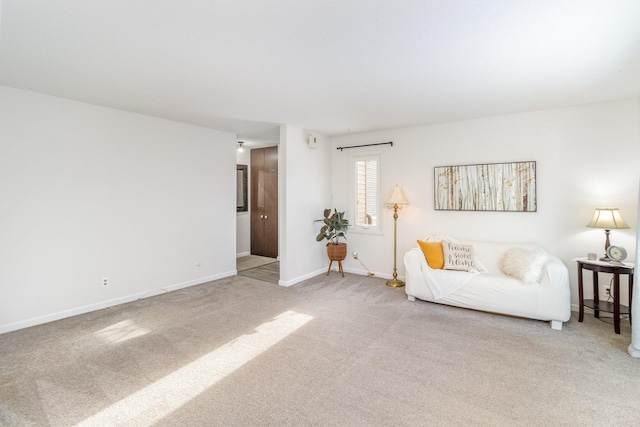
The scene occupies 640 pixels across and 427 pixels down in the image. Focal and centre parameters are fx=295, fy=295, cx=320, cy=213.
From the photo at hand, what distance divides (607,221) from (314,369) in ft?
11.2

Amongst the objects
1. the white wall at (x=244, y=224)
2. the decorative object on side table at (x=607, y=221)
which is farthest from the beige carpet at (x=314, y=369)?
the white wall at (x=244, y=224)

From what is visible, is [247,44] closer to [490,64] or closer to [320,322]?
[490,64]

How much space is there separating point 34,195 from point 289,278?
125 inches

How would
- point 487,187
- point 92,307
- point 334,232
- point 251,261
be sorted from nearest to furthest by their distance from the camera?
point 92,307 < point 487,187 < point 334,232 < point 251,261

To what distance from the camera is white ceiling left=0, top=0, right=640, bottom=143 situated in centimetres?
177

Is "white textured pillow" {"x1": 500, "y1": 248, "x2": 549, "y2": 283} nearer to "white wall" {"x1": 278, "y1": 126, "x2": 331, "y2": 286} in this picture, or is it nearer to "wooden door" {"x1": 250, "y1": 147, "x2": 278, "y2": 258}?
"white wall" {"x1": 278, "y1": 126, "x2": 331, "y2": 286}

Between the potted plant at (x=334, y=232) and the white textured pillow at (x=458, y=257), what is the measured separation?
1657 millimetres

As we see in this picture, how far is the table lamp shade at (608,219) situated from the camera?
3085 millimetres

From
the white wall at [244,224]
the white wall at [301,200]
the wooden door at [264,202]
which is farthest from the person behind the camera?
the white wall at [244,224]

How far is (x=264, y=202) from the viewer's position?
669 cm

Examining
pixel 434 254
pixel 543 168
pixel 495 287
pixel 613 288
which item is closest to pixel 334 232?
pixel 434 254

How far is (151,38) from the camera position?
2064 millimetres

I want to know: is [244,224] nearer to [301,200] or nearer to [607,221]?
[301,200]

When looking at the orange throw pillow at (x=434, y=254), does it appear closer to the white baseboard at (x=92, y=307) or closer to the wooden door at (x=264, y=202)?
the white baseboard at (x=92, y=307)
